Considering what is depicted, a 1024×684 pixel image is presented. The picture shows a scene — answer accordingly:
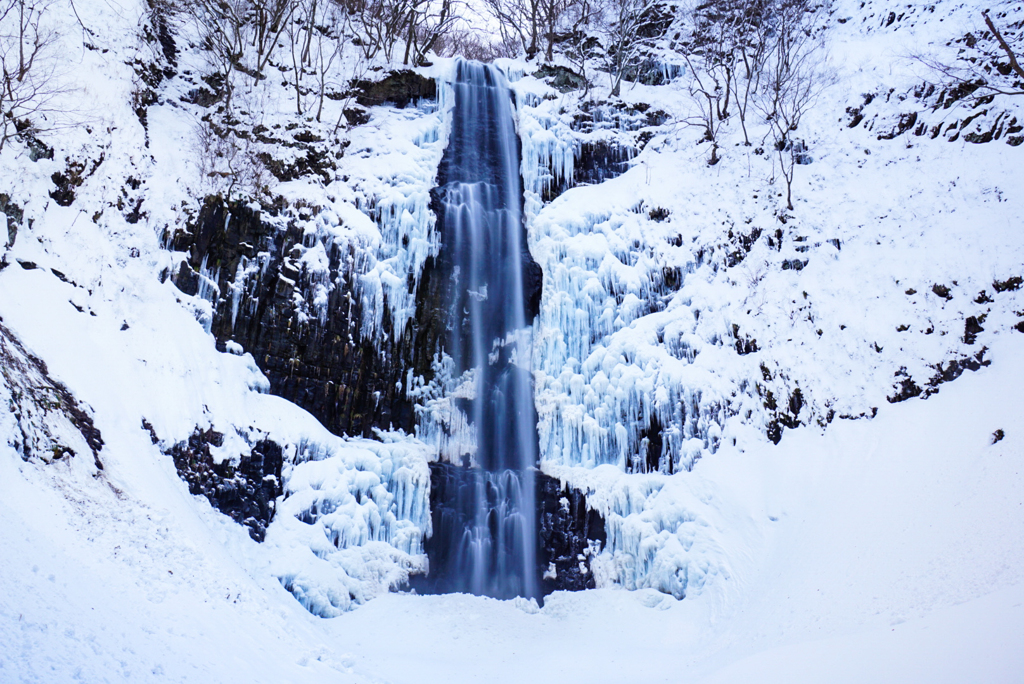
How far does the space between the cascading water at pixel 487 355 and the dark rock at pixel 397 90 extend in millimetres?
859

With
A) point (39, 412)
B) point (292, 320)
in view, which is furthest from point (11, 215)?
point (292, 320)

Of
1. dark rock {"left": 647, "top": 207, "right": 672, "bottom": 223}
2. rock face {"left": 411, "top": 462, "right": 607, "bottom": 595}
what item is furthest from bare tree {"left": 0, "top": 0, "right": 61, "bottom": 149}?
dark rock {"left": 647, "top": 207, "right": 672, "bottom": 223}

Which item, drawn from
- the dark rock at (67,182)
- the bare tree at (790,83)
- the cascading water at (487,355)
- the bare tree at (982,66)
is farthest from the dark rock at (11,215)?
the bare tree at (982,66)

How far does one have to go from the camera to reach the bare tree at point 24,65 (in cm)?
1102

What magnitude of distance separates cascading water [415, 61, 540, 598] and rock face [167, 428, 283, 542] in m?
2.95

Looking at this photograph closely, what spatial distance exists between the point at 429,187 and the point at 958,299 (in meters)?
10.6

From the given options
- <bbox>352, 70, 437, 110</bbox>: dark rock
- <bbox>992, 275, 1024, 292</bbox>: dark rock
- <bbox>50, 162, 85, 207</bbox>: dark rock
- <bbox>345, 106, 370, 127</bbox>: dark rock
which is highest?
<bbox>352, 70, 437, 110</bbox>: dark rock

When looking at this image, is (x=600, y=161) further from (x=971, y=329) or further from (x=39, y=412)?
(x=39, y=412)

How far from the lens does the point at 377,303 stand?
12797mm

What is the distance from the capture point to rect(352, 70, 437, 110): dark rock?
53.3 ft

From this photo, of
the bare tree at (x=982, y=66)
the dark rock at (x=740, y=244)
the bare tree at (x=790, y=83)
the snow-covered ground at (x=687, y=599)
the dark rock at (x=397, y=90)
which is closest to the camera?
the snow-covered ground at (x=687, y=599)

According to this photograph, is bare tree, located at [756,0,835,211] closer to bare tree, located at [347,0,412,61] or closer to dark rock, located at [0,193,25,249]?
bare tree, located at [347,0,412,61]

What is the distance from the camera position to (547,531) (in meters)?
12.0

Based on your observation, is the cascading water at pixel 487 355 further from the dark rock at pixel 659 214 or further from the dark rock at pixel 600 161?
the dark rock at pixel 659 214
